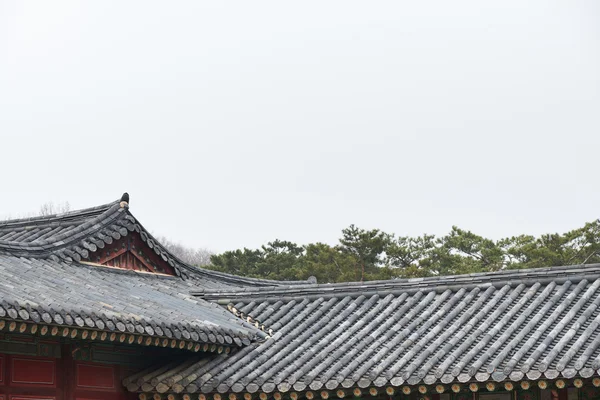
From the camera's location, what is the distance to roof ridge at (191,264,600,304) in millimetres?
14508

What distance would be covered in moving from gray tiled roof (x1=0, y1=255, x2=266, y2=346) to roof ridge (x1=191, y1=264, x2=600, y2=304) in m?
0.51

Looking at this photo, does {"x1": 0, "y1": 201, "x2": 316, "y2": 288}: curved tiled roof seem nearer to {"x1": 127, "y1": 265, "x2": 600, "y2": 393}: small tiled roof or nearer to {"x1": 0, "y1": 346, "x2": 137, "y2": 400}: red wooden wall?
{"x1": 0, "y1": 346, "x2": 137, "y2": 400}: red wooden wall

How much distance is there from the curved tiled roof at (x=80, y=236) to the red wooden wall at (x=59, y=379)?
7.57ft

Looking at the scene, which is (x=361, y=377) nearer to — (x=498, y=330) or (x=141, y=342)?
(x=498, y=330)

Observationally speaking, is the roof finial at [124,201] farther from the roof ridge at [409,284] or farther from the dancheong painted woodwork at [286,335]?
the roof ridge at [409,284]

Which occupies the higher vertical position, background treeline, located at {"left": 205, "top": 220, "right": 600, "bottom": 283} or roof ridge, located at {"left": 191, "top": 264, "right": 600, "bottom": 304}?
background treeline, located at {"left": 205, "top": 220, "right": 600, "bottom": 283}

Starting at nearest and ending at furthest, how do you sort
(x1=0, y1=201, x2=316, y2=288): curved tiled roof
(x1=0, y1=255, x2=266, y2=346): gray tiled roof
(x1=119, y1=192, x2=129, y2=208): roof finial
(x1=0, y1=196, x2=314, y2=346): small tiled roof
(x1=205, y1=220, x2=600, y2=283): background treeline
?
(x1=0, y1=255, x2=266, y2=346): gray tiled roof, (x1=0, y1=196, x2=314, y2=346): small tiled roof, (x1=0, y1=201, x2=316, y2=288): curved tiled roof, (x1=119, y1=192, x2=129, y2=208): roof finial, (x1=205, y1=220, x2=600, y2=283): background treeline

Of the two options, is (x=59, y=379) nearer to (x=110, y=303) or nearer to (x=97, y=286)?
(x=110, y=303)

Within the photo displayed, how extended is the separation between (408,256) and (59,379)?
3030 centimetres

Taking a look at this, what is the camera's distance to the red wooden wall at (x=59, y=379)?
12492 millimetres

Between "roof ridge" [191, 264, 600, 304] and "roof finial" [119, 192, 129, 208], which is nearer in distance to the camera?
"roof ridge" [191, 264, 600, 304]

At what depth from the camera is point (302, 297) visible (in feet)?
53.3

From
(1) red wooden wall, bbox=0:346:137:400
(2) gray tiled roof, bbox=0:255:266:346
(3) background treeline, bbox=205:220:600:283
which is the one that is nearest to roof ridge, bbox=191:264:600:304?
(2) gray tiled roof, bbox=0:255:266:346

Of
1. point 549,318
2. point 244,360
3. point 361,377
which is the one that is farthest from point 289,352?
point 549,318
